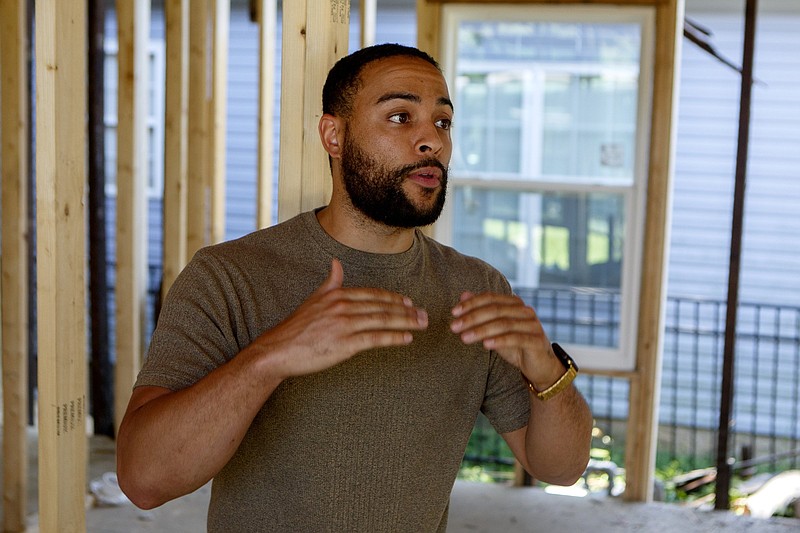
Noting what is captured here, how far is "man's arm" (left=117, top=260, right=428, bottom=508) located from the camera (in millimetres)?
1385

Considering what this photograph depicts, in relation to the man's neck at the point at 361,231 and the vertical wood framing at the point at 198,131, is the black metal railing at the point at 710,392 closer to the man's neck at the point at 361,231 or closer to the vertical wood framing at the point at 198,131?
the vertical wood framing at the point at 198,131

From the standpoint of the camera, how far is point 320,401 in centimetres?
167

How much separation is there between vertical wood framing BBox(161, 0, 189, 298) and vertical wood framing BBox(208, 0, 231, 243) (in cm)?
12

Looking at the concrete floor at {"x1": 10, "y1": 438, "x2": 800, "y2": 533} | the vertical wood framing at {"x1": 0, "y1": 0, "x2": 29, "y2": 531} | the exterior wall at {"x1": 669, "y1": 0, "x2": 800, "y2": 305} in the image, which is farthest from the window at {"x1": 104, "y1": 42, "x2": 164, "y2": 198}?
the exterior wall at {"x1": 669, "y1": 0, "x2": 800, "y2": 305}

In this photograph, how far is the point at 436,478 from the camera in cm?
177

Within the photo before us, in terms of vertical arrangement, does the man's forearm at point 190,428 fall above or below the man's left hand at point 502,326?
below

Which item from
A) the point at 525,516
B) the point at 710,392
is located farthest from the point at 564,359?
the point at 710,392

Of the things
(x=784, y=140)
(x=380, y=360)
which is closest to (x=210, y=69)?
(x=380, y=360)

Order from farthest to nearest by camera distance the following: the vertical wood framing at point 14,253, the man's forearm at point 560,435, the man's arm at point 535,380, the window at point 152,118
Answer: the window at point 152,118
the vertical wood framing at point 14,253
the man's forearm at point 560,435
the man's arm at point 535,380

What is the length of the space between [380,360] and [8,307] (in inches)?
98.3

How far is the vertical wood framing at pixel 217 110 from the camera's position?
4352mm

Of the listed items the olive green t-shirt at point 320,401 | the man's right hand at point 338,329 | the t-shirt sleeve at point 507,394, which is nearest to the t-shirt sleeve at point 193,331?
the olive green t-shirt at point 320,401

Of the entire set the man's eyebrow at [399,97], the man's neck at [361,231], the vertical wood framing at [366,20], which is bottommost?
the man's neck at [361,231]

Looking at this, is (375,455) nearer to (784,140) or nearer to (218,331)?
(218,331)
